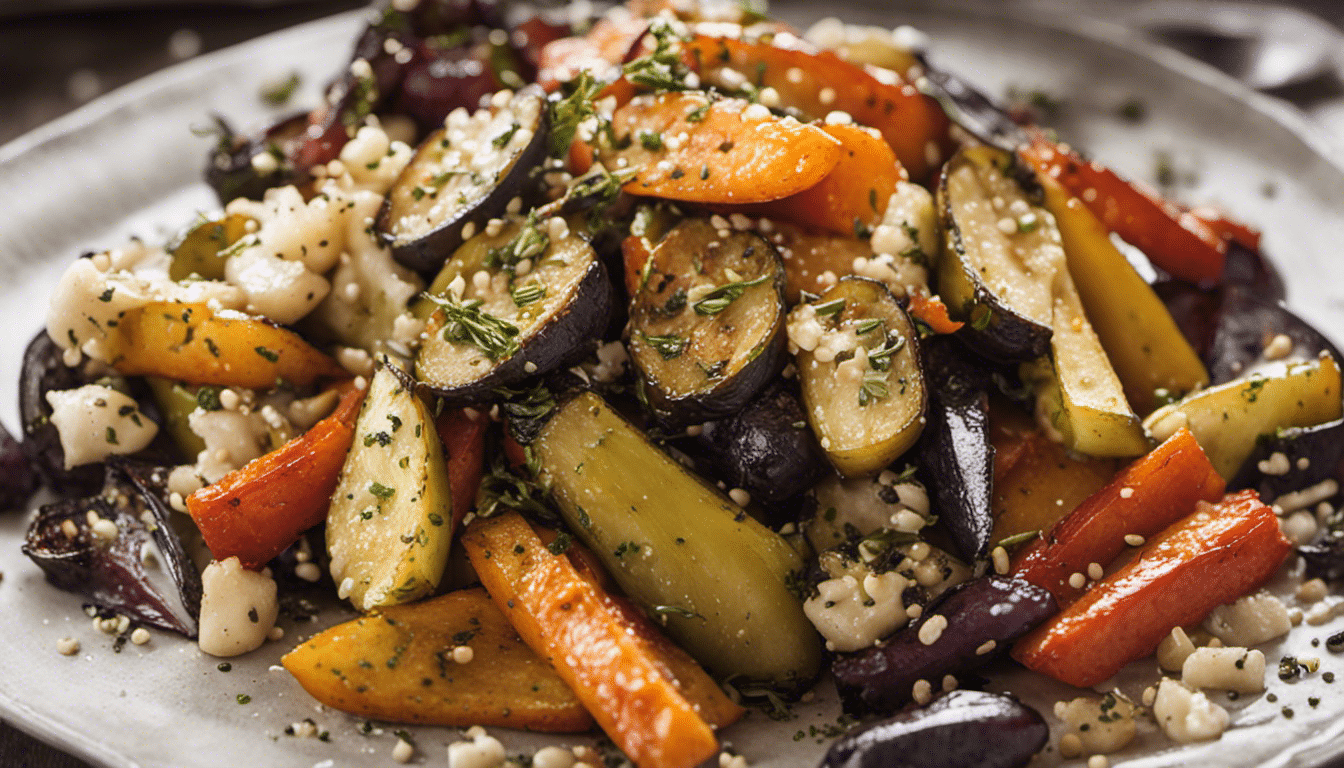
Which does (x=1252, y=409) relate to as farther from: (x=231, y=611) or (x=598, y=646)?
(x=231, y=611)

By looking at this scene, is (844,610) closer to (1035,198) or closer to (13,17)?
(1035,198)

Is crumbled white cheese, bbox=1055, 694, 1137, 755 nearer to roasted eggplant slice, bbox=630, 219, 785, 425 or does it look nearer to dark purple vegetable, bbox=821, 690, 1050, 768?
dark purple vegetable, bbox=821, 690, 1050, 768

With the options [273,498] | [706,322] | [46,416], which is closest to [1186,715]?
[706,322]

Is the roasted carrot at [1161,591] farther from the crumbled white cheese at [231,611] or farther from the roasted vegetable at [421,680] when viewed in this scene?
the crumbled white cheese at [231,611]

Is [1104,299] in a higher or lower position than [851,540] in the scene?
higher

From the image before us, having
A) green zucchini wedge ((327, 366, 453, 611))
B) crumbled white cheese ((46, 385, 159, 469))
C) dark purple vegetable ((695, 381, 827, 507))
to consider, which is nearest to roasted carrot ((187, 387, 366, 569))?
green zucchini wedge ((327, 366, 453, 611))

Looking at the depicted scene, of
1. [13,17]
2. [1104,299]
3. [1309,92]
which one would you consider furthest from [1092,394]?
[13,17]
